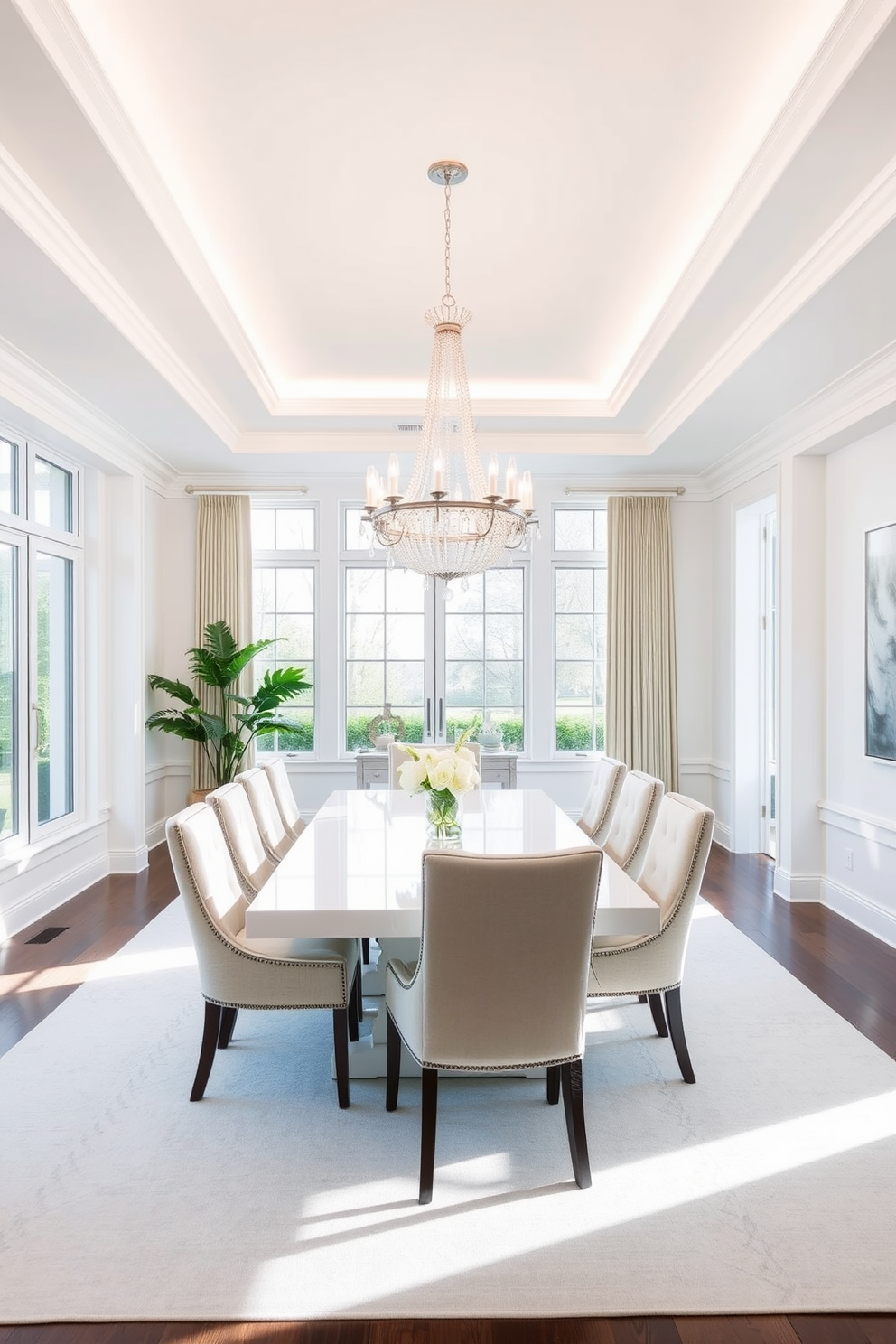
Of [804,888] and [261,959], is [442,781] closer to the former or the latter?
[261,959]

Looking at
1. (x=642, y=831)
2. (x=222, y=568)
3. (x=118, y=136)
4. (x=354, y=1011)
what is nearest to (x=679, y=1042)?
(x=642, y=831)

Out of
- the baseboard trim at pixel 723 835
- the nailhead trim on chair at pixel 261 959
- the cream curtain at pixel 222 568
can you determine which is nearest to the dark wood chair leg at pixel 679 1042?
the nailhead trim on chair at pixel 261 959

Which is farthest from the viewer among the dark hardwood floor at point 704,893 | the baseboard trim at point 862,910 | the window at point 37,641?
the window at point 37,641

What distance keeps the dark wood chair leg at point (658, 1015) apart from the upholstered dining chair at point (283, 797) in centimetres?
178

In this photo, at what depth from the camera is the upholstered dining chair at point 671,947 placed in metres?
2.60

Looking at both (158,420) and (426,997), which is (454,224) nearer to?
(158,420)

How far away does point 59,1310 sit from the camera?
5.77ft

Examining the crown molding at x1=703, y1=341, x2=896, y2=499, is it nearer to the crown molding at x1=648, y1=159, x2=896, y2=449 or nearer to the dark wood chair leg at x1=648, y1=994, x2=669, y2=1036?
the crown molding at x1=648, y1=159, x2=896, y2=449

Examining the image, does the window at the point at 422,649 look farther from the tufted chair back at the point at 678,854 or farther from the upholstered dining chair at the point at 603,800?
the tufted chair back at the point at 678,854

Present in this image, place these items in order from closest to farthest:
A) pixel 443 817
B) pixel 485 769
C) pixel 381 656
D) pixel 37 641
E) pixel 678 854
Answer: pixel 678 854, pixel 443 817, pixel 37 641, pixel 485 769, pixel 381 656

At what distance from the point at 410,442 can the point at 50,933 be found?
144 inches

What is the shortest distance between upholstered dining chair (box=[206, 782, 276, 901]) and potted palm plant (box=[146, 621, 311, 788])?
2.44 meters

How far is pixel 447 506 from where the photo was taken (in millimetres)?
2979

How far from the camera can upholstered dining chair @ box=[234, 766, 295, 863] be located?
11.6 ft
